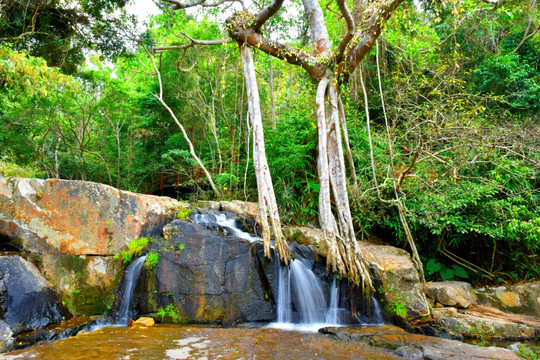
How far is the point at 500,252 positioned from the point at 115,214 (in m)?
7.41

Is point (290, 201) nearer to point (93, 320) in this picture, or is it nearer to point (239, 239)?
point (239, 239)

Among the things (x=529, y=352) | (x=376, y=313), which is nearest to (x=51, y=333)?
(x=376, y=313)

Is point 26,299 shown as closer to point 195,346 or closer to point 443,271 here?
point 195,346

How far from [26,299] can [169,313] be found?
1.79 meters

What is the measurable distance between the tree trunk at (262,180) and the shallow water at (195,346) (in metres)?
1.30

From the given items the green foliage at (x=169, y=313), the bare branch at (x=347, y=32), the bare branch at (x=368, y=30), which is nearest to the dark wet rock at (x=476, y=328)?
the green foliage at (x=169, y=313)

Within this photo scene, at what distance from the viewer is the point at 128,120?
40.5ft

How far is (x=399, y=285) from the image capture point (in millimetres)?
5438

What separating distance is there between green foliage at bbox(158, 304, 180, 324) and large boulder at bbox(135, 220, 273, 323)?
14 mm

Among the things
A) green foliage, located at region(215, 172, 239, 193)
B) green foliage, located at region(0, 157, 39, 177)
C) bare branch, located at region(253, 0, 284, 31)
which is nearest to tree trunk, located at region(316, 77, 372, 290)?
bare branch, located at region(253, 0, 284, 31)

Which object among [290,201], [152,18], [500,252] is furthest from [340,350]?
[152,18]

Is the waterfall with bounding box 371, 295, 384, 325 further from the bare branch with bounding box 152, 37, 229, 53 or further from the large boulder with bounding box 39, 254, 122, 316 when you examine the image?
the bare branch with bounding box 152, 37, 229, 53

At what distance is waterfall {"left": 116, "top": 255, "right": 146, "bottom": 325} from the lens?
484cm

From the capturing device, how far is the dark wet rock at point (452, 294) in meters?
5.54
